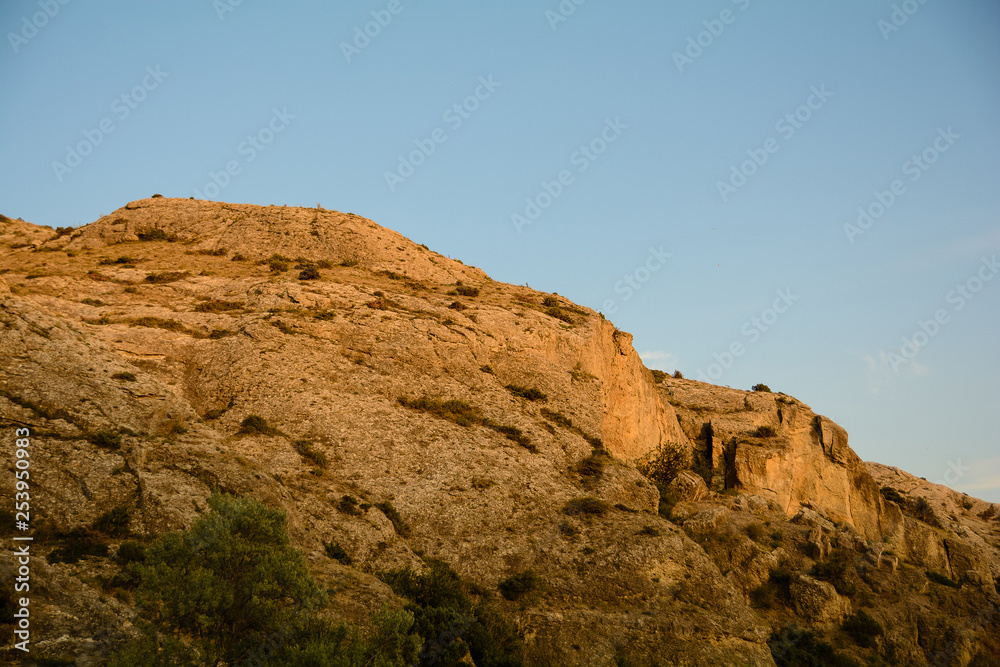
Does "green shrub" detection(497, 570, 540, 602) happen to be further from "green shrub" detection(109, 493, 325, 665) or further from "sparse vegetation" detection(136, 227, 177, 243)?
"sparse vegetation" detection(136, 227, 177, 243)

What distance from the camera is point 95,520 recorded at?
91.9ft

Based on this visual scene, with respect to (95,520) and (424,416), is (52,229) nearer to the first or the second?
(424,416)

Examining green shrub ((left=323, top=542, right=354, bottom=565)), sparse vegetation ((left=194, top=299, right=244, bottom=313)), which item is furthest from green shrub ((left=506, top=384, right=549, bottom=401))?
green shrub ((left=323, top=542, right=354, bottom=565))

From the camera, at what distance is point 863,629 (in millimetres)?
38156

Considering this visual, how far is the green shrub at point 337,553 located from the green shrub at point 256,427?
8350 millimetres

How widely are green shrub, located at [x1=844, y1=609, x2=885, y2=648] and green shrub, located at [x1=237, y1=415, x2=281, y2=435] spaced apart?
2807 centimetres

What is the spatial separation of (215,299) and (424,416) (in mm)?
16544

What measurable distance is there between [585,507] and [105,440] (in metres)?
20.5

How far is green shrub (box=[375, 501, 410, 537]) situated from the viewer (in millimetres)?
34844

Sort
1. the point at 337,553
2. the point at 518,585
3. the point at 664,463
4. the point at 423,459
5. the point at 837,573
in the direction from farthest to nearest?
the point at 664,463 → the point at 837,573 → the point at 423,459 → the point at 518,585 → the point at 337,553

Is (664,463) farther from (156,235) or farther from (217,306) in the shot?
(156,235)

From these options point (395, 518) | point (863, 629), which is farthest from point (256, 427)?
point (863, 629)

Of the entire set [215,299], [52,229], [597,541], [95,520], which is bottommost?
[95,520]

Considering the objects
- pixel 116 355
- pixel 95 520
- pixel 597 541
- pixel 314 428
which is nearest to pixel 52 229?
pixel 116 355
